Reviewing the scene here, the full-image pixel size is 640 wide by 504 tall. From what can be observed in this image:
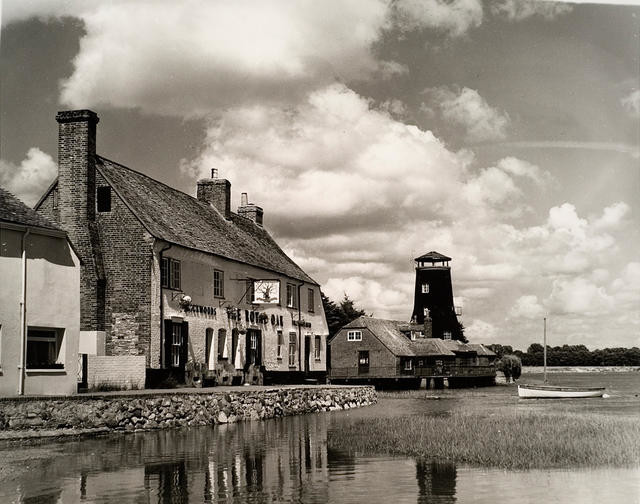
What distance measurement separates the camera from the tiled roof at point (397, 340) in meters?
64.8

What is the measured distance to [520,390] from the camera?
48.5 meters

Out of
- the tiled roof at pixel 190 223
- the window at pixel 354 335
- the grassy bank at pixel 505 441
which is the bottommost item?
the grassy bank at pixel 505 441

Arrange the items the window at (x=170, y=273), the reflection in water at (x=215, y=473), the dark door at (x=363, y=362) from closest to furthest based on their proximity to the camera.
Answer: the reflection in water at (x=215, y=473) < the window at (x=170, y=273) < the dark door at (x=363, y=362)

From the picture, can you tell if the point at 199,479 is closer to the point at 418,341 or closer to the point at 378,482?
the point at 378,482

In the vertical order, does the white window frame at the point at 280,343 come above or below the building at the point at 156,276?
below

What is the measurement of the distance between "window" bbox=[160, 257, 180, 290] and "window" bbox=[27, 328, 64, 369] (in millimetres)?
6680

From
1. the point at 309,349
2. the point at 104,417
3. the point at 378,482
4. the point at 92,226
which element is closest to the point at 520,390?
the point at 309,349

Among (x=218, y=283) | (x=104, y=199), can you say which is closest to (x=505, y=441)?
(x=104, y=199)

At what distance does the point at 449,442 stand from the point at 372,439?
2.34 metres

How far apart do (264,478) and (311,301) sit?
3402 centimetres

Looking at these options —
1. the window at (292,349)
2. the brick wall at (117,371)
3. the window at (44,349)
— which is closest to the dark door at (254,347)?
the window at (292,349)

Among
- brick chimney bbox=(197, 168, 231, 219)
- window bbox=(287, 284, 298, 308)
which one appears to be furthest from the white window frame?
brick chimney bbox=(197, 168, 231, 219)

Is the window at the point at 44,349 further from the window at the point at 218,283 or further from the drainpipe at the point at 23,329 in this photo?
the window at the point at 218,283

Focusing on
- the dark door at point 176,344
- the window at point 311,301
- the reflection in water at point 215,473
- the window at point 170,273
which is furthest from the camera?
the window at point 311,301
